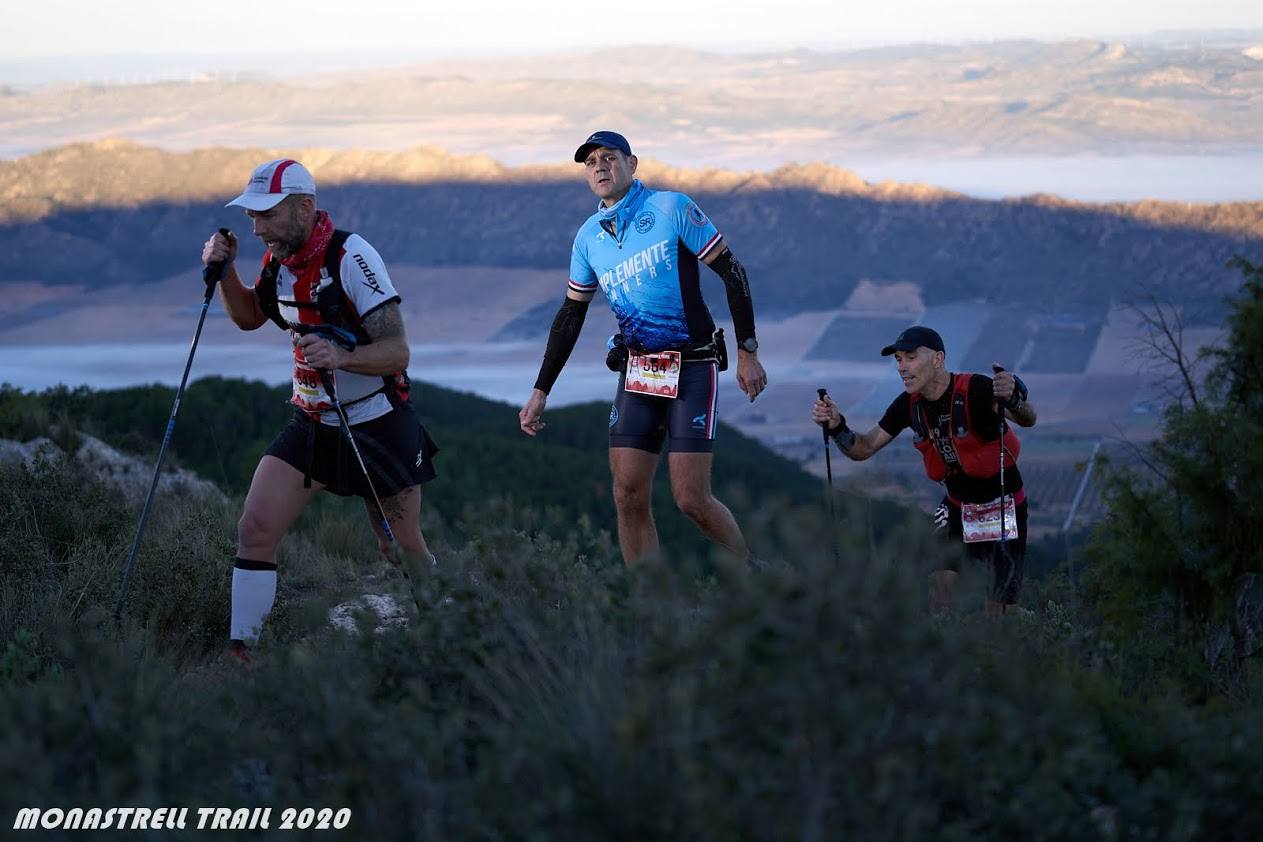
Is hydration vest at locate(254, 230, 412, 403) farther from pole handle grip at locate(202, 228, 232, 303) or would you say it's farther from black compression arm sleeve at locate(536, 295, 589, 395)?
black compression arm sleeve at locate(536, 295, 589, 395)

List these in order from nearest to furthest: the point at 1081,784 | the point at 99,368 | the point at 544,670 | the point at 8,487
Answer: the point at 1081,784
the point at 544,670
the point at 8,487
the point at 99,368

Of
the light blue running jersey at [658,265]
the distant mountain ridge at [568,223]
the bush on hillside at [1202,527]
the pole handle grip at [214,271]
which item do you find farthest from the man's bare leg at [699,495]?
the distant mountain ridge at [568,223]

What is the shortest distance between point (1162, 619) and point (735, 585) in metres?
3.16

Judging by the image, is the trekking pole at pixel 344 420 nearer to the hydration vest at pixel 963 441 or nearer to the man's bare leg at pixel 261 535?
the man's bare leg at pixel 261 535

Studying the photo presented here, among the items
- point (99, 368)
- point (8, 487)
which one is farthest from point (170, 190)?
point (8, 487)

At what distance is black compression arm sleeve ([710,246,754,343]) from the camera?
6.38 metres

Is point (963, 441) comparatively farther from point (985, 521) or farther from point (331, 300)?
point (331, 300)

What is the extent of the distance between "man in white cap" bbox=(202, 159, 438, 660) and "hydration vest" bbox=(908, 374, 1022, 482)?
2.37 metres

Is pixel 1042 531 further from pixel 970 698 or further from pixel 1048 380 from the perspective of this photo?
pixel 1048 380

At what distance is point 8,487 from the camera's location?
7.63 metres

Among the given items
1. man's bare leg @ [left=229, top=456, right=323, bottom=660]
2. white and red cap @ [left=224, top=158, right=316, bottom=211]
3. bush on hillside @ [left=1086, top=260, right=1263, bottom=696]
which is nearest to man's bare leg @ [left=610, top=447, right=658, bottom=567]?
man's bare leg @ [left=229, top=456, right=323, bottom=660]

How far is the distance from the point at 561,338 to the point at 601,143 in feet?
3.24

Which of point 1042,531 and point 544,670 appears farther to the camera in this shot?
point 1042,531

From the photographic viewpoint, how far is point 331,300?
18.6 ft
